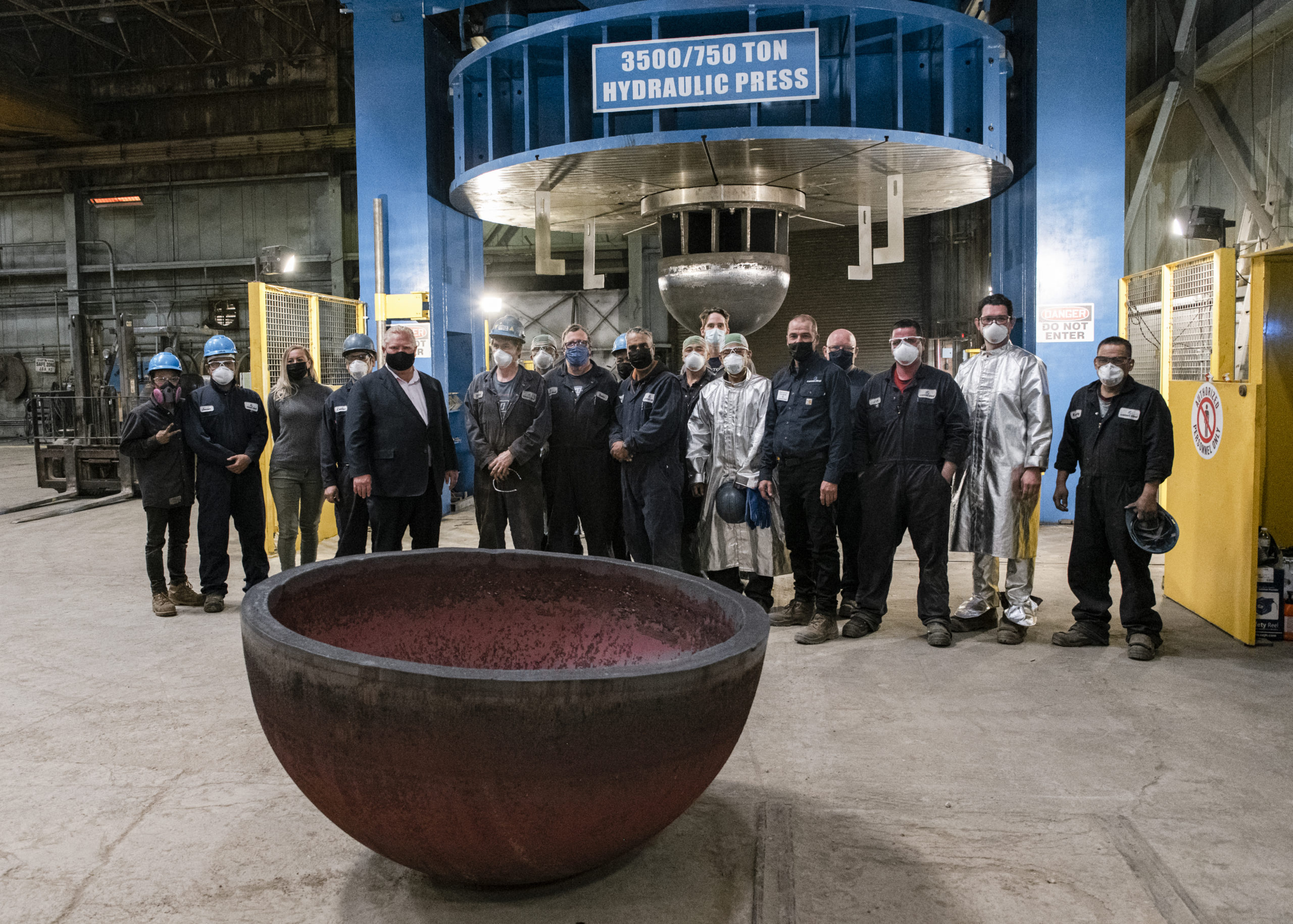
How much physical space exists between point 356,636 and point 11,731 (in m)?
1.94

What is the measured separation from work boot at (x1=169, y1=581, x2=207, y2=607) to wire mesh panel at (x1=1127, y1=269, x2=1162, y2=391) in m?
6.85

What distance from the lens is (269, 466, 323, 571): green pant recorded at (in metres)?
6.50

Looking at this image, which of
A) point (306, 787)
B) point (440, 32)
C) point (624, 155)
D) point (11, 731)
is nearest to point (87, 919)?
point (306, 787)

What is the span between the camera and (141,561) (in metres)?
7.84

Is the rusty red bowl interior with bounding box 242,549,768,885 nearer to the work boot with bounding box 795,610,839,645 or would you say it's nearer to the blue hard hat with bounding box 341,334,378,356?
the work boot with bounding box 795,610,839,645

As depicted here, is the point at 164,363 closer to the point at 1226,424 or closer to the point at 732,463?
the point at 732,463

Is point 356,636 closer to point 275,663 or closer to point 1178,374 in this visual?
point 275,663

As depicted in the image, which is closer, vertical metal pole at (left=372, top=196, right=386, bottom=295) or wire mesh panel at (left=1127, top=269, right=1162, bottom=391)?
wire mesh panel at (left=1127, top=269, right=1162, bottom=391)

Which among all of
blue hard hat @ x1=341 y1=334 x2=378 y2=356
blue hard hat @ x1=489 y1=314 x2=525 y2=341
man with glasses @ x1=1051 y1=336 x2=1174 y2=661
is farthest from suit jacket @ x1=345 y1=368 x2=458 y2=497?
man with glasses @ x1=1051 y1=336 x2=1174 y2=661

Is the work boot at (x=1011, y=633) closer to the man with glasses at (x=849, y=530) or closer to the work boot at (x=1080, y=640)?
the work boot at (x=1080, y=640)

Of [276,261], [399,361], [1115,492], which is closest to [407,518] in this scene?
[399,361]

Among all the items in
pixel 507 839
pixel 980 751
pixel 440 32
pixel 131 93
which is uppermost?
pixel 131 93

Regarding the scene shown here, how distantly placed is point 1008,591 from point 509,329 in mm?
3616

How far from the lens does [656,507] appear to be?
18.8 feet
